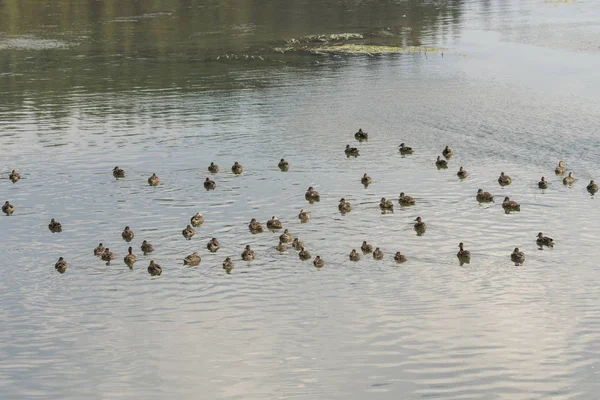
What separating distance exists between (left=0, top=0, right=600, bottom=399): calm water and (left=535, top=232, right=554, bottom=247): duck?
2.05 ft

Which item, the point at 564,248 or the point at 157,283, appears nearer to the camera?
the point at 157,283

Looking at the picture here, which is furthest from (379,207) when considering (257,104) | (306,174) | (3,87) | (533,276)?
(3,87)

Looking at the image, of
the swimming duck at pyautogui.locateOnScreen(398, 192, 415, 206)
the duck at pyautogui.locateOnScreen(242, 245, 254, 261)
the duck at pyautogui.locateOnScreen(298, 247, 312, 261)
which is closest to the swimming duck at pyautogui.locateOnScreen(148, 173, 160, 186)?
the duck at pyautogui.locateOnScreen(242, 245, 254, 261)

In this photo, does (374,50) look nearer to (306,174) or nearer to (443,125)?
(443,125)

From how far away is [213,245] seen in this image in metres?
42.7

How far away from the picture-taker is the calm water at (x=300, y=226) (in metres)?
32.7

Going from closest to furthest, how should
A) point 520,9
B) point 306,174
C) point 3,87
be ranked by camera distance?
point 306,174
point 3,87
point 520,9

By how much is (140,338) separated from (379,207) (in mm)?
16597

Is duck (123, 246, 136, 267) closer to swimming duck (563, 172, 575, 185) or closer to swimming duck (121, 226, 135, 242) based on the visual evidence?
swimming duck (121, 226, 135, 242)

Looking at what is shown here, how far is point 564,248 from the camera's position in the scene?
138ft

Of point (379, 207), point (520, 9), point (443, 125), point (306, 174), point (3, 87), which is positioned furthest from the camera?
point (520, 9)

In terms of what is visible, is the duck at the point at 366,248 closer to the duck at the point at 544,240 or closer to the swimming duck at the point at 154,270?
the duck at the point at 544,240

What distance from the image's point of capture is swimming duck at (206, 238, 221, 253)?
42.6 m

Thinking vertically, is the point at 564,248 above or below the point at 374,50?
below
